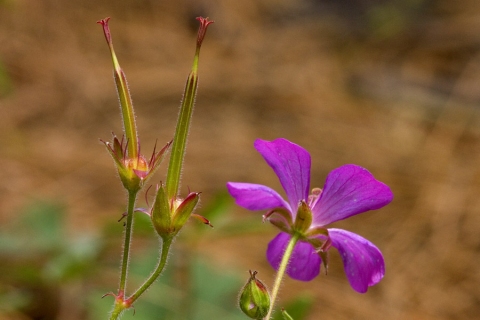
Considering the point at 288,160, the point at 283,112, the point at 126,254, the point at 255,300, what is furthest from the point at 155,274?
the point at 283,112

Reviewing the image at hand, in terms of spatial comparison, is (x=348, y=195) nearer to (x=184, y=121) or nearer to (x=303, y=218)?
(x=303, y=218)

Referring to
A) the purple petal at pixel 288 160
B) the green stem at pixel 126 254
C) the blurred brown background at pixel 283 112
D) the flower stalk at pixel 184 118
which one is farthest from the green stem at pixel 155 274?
the blurred brown background at pixel 283 112

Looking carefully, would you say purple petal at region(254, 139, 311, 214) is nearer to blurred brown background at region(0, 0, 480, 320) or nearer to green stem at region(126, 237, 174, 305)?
green stem at region(126, 237, 174, 305)

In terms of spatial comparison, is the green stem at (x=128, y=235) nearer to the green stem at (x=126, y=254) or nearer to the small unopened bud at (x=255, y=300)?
the green stem at (x=126, y=254)

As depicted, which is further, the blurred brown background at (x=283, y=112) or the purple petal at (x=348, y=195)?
the blurred brown background at (x=283, y=112)

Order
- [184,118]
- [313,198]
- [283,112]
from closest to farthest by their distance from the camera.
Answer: [184,118], [313,198], [283,112]
